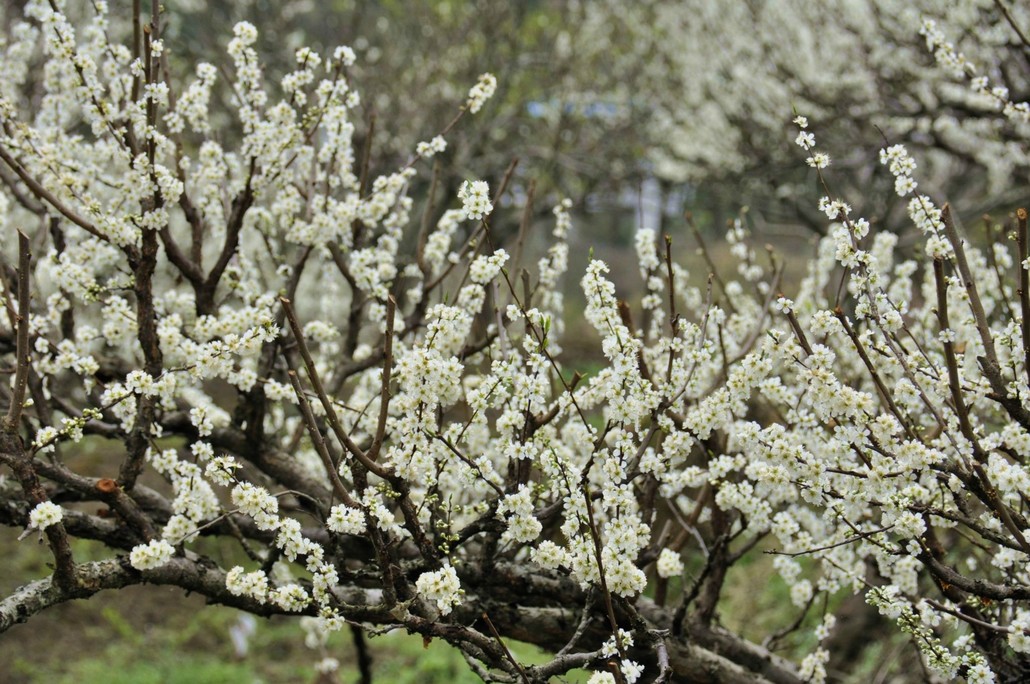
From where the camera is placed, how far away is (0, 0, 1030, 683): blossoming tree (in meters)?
2.62

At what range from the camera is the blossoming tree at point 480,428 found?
2.62 meters

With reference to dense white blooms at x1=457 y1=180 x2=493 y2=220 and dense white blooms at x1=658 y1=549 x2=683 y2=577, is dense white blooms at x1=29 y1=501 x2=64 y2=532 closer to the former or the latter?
dense white blooms at x1=457 y1=180 x2=493 y2=220

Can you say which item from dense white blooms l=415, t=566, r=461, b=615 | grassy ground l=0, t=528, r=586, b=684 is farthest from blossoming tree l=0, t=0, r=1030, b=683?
grassy ground l=0, t=528, r=586, b=684

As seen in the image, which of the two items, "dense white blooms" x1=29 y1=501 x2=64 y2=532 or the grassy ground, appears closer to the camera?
"dense white blooms" x1=29 y1=501 x2=64 y2=532

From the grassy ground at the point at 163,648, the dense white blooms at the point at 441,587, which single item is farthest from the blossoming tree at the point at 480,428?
the grassy ground at the point at 163,648

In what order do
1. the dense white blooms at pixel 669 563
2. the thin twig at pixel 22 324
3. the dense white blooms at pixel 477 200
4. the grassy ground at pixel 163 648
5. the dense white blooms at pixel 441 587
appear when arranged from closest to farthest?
the thin twig at pixel 22 324 → the dense white blooms at pixel 441 587 → the dense white blooms at pixel 477 200 → the dense white blooms at pixel 669 563 → the grassy ground at pixel 163 648

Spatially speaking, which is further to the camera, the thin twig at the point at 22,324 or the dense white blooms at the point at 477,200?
the dense white blooms at the point at 477,200

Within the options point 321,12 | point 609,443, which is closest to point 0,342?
point 609,443

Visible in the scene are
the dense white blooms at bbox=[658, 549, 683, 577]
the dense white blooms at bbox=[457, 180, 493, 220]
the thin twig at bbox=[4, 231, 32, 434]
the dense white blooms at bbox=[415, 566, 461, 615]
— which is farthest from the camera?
the dense white blooms at bbox=[658, 549, 683, 577]

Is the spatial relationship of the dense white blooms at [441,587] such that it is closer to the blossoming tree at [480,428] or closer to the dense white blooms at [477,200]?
the blossoming tree at [480,428]

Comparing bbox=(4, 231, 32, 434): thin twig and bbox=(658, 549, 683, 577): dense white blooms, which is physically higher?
bbox=(4, 231, 32, 434): thin twig

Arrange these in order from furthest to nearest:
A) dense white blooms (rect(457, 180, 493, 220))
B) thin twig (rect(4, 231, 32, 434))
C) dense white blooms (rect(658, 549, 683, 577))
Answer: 1. dense white blooms (rect(658, 549, 683, 577))
2. dense white blooms (rect(457, 180, 493, 220))
3. thin twig (rect(4, 231, 32, 434))

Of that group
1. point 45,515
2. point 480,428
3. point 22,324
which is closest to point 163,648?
point 480,428

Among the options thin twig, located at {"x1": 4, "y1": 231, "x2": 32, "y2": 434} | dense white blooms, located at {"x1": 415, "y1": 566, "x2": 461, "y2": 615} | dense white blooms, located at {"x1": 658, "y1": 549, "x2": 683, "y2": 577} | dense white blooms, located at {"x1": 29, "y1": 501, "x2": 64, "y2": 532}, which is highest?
thin twig, located at {"x1": 4, "y1": 231, "x2": 32, "y2": 434}
